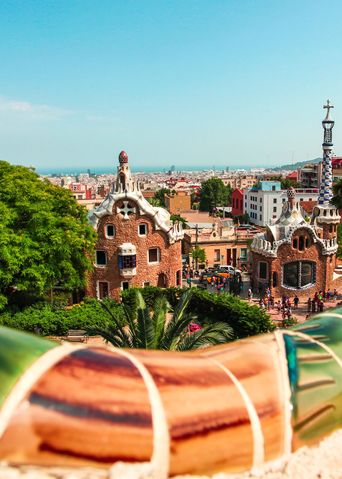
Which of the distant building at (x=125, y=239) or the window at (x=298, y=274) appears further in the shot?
the window at (x=298, y=274)

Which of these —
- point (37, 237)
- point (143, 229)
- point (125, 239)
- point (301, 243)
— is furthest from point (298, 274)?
point (37, 237)

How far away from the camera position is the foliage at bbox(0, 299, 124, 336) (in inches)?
923

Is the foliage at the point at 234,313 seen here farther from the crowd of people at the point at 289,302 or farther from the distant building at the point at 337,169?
the distant building at the point at 337,169

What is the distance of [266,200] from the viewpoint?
268ft

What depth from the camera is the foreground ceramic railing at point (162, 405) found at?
153 inches

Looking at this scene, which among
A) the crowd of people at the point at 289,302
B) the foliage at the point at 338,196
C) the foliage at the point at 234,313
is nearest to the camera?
the foliage at the point at 234,313

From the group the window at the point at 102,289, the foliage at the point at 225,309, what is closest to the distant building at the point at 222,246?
the window at the point at 102,289

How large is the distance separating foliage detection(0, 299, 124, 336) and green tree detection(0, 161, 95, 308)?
3.41 ft

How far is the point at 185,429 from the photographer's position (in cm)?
422

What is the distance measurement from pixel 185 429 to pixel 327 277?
103 feet

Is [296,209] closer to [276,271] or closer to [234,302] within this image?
[276,271]

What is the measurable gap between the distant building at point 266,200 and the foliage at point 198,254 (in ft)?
125

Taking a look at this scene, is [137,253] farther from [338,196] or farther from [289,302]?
[338,196]

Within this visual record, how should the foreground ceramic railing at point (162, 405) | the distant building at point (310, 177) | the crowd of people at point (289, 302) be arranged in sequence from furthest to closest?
the distant building at point (310, 177) < the crowd of people at point (289, 302) < the foreground ceramic railing at point (162, 405)
